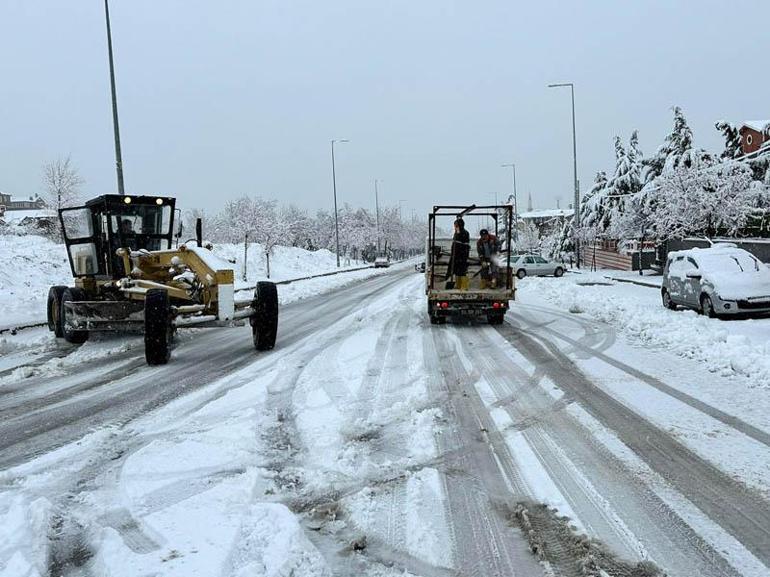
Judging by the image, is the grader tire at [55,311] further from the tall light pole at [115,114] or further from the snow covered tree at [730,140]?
the snow covered tree at [730,140]

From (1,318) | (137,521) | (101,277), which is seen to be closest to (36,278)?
(1,318)

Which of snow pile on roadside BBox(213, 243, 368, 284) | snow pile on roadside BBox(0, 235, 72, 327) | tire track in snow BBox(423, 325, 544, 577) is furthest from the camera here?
snow pile on roadside BBox(213, 243, 368, 284)

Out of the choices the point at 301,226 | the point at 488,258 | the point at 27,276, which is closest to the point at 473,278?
the point at 488,258

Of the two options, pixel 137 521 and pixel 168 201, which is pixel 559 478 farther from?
pixel 168 201

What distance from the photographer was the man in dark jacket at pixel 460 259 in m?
15.0

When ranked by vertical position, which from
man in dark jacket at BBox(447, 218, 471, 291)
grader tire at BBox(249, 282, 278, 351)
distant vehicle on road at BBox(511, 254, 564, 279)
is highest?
man in dark jacket at BBox(447, 218, 471, 291)

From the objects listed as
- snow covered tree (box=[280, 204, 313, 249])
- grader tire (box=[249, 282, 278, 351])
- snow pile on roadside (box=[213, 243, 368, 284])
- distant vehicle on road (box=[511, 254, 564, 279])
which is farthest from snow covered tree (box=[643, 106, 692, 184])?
snow covered tree (box=[280, 204, 313, 249])

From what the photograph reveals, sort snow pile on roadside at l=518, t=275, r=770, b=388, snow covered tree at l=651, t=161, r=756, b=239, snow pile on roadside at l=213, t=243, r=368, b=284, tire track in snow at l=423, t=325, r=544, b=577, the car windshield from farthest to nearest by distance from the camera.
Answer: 1. snow pile on roadside at l=213, t=243, r=368, b=284
2. snow covered tree at l=651, t=161, r=756, b=239
3. the car windshield
4. snow pile on roadside at l=518, t=275, r=770, b=388
5. tire track in snow at l=423, t=325, r=544, b=577

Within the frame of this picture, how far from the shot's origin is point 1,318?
16156mm

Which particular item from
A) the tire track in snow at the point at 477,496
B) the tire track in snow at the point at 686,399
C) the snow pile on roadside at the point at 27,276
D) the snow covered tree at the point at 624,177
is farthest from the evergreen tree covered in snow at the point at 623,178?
the tire track in snow at the point at 477,496

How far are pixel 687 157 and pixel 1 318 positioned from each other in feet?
126

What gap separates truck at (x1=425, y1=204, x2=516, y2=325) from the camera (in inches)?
558

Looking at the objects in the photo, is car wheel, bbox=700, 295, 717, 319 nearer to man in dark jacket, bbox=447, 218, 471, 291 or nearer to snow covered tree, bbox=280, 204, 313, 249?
man in dark jacket, bbox=447, 218, 471, 291

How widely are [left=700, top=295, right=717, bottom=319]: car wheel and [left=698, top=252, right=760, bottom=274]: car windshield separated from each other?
2.86 ft
